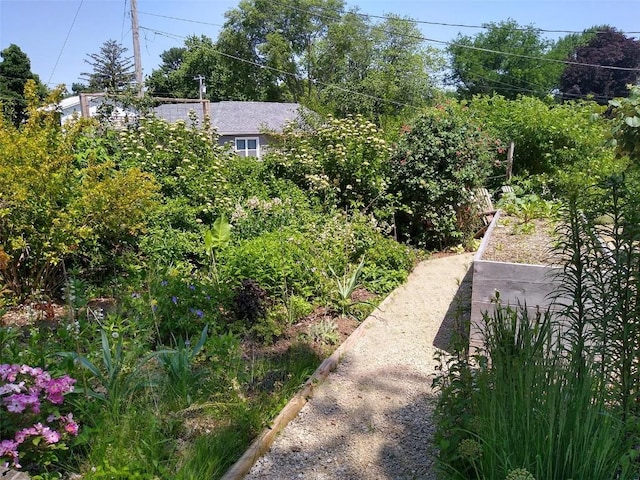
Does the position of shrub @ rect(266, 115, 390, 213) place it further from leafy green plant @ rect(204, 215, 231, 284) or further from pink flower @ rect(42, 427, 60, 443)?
pink flower @ rect(42, 427, 60, 443)

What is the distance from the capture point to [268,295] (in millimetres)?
4918

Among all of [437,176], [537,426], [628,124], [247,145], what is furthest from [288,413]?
[247,145]

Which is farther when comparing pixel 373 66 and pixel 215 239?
pixel 373 66

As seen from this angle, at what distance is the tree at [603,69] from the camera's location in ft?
123

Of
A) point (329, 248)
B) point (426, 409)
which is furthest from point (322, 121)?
point (426, 409)

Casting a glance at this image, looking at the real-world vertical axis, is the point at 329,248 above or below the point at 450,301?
above

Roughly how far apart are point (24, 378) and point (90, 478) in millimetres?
572

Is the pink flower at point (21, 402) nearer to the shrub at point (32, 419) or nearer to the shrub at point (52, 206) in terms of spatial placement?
→ the shrub at point (32, 419)

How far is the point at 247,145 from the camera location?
2584 centimetres

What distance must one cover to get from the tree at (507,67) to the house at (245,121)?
26500 millimetres

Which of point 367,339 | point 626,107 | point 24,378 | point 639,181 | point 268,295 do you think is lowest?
point 367,339

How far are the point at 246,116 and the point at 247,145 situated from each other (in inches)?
77.5

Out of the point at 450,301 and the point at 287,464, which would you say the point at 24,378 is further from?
the point at 450,301

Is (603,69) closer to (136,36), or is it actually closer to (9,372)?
(136,36)
